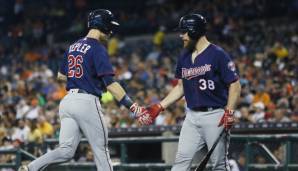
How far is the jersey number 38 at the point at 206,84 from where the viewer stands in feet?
23.7

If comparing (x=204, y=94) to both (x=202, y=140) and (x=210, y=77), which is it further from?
(x=202, y=140)

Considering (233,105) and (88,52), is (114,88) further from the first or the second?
(233,105)

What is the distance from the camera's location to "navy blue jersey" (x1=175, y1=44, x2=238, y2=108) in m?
7.18

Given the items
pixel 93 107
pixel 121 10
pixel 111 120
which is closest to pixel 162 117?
pixel 111 120

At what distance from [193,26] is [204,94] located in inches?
25.8

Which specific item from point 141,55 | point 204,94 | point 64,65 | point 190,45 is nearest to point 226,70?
point 204,94

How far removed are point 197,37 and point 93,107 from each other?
1.21 meters

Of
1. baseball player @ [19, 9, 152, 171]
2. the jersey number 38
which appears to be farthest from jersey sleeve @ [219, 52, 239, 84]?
baseball player @ [19, 9, 152, 171]

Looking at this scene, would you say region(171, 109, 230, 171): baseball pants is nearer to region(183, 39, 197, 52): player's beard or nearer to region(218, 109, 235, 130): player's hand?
region(218, 109, 235, 130): player's hand

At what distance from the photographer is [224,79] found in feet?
23.5

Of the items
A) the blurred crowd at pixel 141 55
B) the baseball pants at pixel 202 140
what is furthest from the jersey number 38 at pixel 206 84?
the blurred crowd at pixel 141 55

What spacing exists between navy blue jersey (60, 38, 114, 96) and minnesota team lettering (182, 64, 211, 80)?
70 centimetres

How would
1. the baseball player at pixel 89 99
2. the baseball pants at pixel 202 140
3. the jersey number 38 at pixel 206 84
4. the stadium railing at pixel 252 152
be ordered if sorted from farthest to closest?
the stadium railing at pixel 252 152 < the baseball player at pixel 89 99 < the jersey number 38 at pixel 206 84 < the baseball pants at pixel 202 140

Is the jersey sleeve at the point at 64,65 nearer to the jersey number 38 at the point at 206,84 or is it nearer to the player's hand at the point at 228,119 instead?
the jersey number 38 at the point at 206,84
